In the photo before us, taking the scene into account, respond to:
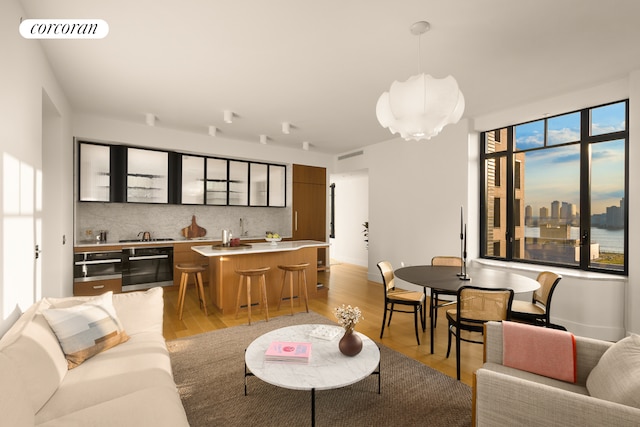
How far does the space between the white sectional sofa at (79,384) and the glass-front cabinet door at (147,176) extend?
341cm

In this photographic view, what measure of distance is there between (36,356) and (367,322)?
10.6 ft

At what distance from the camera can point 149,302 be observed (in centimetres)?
264

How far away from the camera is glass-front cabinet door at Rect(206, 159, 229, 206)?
5.98 m

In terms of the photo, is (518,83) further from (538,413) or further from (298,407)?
(298,407)

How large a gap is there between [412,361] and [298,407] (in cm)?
126

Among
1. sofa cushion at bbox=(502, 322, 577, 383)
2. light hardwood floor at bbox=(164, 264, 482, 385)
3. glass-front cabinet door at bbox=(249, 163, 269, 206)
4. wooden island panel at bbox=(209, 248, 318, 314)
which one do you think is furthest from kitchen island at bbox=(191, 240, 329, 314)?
sofa cushion at bbox=(502, 322, 577, 383)

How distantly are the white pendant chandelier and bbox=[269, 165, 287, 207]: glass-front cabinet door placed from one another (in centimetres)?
458

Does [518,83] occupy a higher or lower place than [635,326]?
higher

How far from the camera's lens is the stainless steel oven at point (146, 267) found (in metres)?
5.05

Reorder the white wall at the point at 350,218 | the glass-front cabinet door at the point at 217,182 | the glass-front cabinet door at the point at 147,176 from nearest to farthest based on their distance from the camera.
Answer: the glass-front cabinet door at the point at 147,176 < the glass-front cabinet door at the point at 217,182 < the white wall at the point at 350,218

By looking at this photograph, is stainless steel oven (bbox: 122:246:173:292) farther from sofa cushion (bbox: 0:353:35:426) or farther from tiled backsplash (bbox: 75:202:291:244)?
sofa cushion (bbox: 0:353:35:426)

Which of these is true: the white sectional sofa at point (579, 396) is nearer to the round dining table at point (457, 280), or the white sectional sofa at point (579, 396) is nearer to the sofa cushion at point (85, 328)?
the round dining table at point (457, 280)

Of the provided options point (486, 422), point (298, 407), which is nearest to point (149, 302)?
point (298, 407)

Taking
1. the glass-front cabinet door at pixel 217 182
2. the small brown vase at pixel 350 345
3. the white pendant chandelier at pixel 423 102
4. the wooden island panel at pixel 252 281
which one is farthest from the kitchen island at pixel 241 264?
the white pendant chandelier at pixel 423 102
